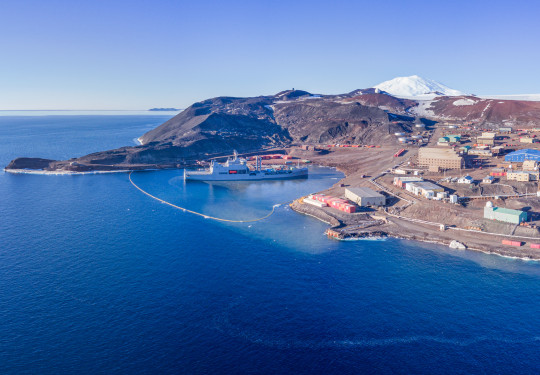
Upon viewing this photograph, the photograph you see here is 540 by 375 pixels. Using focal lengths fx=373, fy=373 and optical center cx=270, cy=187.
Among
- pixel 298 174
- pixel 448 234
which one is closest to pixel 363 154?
pixel 298 174

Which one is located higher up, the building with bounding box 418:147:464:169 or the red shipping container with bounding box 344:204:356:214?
the building with bounding box 418:147:464:169

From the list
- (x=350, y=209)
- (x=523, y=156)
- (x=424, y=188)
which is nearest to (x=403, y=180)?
(x=424, y=188)

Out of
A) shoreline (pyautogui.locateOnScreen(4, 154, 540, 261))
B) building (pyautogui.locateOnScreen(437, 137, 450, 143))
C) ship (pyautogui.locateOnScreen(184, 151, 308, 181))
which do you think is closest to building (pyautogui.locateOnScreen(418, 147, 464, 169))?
building (pyautogui.locateOnScreen(437, 137, 450, 143))

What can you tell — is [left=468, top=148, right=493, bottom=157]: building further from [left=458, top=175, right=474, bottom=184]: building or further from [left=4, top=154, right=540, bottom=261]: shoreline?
[left=4, top=154, right=540, bottom=261]: shoreline

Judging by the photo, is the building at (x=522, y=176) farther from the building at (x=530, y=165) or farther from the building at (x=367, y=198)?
the building at (x=367, y=198)

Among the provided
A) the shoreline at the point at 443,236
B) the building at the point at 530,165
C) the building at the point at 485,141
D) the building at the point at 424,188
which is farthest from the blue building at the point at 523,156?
the shoreline at the point at 443,236

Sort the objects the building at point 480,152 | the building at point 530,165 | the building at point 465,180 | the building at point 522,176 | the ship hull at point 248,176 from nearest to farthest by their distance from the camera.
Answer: the building at point 522,176 < the building at point 465,180 < the building at point 530,165 < the building at point 480,152 < the ship hull at point 248,176

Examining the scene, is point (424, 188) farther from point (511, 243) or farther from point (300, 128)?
point (300, 128)
